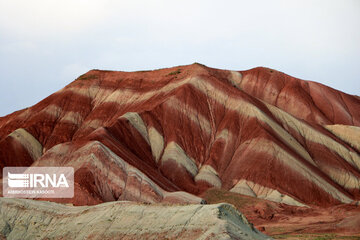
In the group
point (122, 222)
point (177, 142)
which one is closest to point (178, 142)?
point (177, 142)

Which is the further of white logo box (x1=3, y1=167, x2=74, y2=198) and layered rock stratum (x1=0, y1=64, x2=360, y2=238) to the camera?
layered rock stratum (x1=0, y1=64, x2=360, y2=238)

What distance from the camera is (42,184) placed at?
68688mm

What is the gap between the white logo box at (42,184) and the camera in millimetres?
63844

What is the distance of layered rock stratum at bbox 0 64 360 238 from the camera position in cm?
7312

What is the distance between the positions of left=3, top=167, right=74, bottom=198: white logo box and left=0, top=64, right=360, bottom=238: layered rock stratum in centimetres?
157

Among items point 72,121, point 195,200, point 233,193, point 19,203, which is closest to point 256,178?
point 233,193

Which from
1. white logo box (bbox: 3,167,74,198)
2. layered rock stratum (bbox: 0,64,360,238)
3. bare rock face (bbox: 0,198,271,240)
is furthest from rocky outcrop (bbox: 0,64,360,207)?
bare rock face (bbox: 0,198,271,240)

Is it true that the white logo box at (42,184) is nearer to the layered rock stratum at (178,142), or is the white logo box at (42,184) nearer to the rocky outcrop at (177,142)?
the rocky outcrop at (177,142)

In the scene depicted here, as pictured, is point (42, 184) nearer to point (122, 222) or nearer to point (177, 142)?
point (177, 142)

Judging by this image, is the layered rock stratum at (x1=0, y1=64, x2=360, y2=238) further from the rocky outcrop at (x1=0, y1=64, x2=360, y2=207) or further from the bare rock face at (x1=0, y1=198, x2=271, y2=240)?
the bare rock face at (x1=0, y1=198, x2=271, y2=240)

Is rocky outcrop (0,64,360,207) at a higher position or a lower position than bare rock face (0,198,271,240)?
lower

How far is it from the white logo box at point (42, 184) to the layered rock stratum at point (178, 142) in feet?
5.14

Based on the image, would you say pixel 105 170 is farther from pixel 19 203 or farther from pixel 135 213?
pixel 135 213

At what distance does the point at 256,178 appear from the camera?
88.0m
